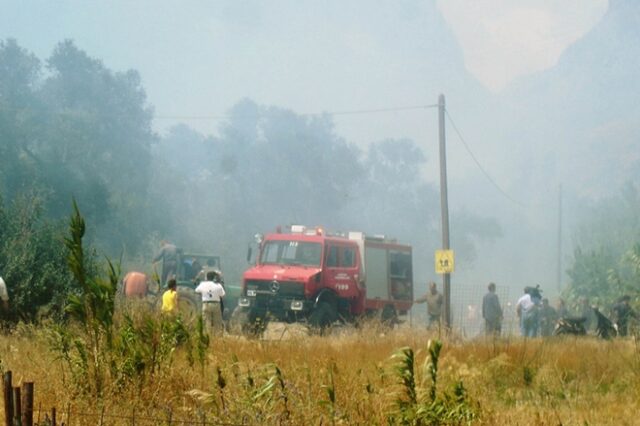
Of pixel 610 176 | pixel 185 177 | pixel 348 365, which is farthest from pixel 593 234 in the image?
pixel 348 365

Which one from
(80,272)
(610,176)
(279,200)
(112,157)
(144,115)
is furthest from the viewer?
(610,176)

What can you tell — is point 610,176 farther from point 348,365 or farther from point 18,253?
point 348,365

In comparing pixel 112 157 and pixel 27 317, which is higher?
pixel 112 157

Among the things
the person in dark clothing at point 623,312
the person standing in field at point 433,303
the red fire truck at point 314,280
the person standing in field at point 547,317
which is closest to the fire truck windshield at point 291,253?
the red fire truck at point 314,280

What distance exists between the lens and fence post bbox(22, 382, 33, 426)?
6.25 meters

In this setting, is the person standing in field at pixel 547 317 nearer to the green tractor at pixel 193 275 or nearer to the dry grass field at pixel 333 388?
the green tractor at pixel 193 275

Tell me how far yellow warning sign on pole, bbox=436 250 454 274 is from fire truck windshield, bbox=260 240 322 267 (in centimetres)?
393

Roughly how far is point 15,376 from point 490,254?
85199 millimetres

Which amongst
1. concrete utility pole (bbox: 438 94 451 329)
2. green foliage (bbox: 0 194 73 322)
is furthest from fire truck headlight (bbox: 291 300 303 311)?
green foliage (bbox: 0 194 73 322)

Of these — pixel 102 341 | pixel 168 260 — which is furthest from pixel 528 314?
pixel 102 341

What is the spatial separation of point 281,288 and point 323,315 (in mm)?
1052

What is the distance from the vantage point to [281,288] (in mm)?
24172

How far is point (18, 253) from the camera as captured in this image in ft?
61.0

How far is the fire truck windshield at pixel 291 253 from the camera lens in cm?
2478
